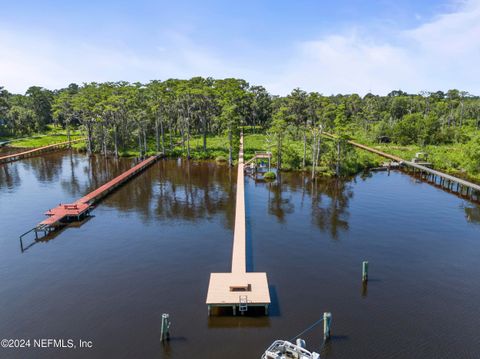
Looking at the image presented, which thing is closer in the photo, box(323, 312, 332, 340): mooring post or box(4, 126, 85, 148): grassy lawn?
box(323, 312, 332, 340): mooring post

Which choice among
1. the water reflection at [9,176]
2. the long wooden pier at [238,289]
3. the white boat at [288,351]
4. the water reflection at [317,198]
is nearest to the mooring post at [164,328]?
the long wooden pier at [238,289]

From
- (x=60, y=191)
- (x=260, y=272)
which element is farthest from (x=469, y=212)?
(x=60, y=191)

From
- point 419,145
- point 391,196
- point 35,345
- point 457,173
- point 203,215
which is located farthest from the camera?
point 419,145

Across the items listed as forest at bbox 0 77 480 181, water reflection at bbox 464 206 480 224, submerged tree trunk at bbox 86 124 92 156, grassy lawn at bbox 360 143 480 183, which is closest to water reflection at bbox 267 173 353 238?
forest at bbox 0 77 480 181

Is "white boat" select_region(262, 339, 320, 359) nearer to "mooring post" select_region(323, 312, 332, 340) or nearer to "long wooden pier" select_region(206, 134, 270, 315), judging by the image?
"mooring post" select_region(323, 312, 332, 340)

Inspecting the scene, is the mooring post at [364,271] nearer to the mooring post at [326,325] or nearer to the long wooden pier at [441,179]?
the mooring post at [326,325]

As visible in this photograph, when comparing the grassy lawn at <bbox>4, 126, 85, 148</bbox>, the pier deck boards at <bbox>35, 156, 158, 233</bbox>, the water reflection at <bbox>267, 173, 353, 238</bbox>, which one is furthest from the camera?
the grassy lawn at <bbox>4, 126, 85, 148</bbox>

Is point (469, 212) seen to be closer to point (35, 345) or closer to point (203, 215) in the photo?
point (203, 215)
